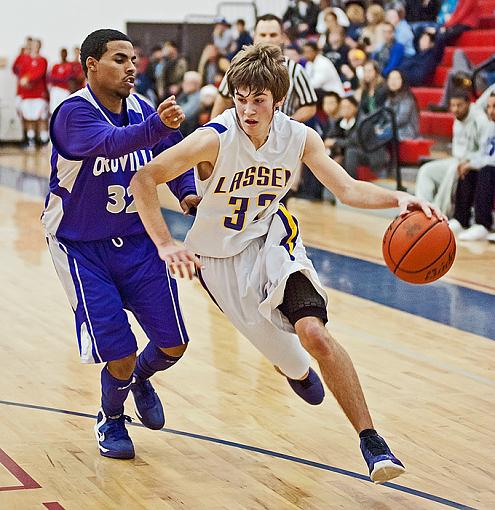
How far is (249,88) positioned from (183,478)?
138cm

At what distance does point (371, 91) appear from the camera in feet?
40.2

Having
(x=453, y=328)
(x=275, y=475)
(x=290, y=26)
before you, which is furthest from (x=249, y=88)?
(x=290, y=26)

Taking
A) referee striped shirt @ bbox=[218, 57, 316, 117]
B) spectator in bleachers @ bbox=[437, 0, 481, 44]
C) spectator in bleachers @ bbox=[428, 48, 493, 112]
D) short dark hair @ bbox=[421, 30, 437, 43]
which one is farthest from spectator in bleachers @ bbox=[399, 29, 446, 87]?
referee striped shirt @ bbox=[218, 57, 316, 117]

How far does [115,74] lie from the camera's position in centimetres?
415

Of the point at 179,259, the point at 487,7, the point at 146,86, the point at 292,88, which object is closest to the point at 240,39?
Answer: the point at 146,86

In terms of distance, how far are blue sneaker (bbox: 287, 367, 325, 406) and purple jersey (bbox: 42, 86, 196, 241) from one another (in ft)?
2.91

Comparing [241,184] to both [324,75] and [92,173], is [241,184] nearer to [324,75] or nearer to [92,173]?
[92,173]

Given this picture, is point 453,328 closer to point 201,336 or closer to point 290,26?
point 201,336

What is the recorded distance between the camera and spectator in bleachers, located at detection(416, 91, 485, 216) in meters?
10.2

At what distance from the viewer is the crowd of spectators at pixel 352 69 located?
10586mm

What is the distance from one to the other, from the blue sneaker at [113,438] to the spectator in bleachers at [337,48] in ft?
34.0

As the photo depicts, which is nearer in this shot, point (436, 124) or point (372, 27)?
point (436, 124)

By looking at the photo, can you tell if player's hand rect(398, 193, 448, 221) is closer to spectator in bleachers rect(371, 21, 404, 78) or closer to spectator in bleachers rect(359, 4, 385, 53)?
spectator in bleachers rect(371, 21, 404, 78)

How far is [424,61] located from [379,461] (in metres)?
10.6
